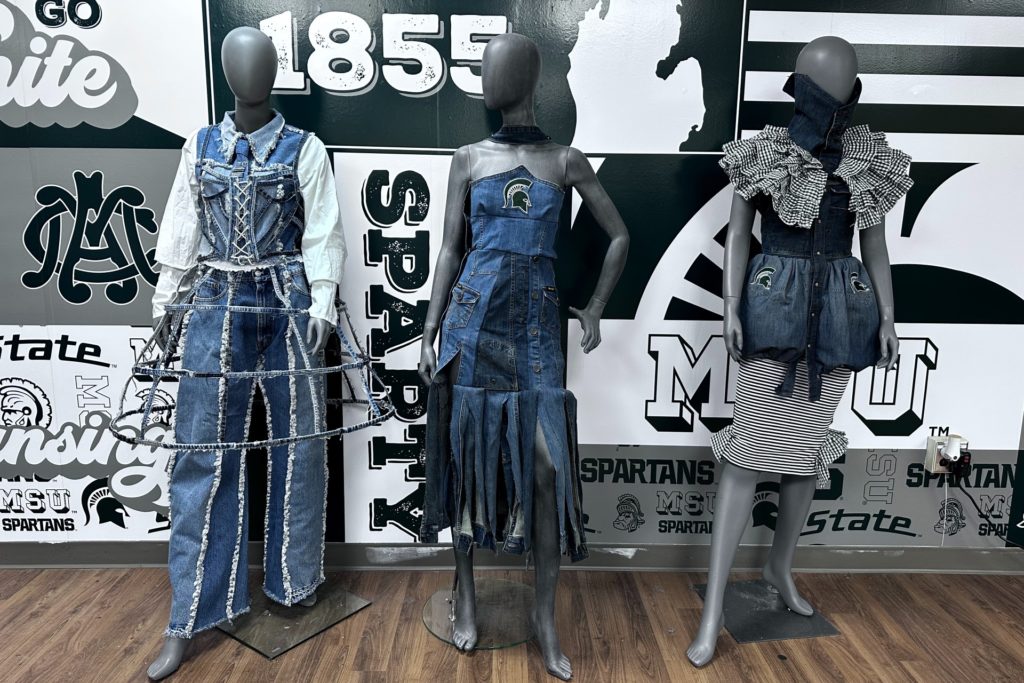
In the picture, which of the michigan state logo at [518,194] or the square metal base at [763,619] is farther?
the square metal base at [763,619]

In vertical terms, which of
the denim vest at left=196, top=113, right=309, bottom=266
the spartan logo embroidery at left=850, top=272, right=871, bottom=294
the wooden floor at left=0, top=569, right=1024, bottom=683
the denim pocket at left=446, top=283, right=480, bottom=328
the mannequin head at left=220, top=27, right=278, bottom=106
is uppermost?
the mannequin head at left=220, top=27, right=278, bottom=106

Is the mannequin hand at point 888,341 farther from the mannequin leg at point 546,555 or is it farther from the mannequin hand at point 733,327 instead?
the mannequin leg at point 546,555

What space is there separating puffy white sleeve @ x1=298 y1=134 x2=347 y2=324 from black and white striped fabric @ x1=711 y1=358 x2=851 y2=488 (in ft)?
4.35

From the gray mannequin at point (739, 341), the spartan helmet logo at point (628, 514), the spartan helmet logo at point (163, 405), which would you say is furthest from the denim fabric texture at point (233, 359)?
the gray mannequin at point (739, 341)

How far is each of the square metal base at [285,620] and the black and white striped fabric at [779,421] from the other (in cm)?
142

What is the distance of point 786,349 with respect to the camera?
7.25 feet

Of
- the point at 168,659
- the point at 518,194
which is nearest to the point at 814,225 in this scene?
the point at 518,194

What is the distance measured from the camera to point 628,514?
9.42 ft

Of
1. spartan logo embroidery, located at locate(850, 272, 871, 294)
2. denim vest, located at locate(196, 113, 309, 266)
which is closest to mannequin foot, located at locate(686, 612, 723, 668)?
spartan logo embroidery, located at locate(850, 272, 871, 294)

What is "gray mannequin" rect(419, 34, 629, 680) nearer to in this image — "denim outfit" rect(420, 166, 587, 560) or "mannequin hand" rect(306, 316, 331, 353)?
"denim outfit" rect(420, 166, 587, 560)

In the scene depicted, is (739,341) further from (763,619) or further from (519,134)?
(763,619)

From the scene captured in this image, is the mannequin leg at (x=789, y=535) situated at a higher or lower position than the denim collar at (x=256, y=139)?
lower

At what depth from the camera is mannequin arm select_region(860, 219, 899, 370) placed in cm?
226

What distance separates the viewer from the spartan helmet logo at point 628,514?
286cm
